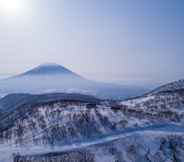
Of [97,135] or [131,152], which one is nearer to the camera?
[131,152]

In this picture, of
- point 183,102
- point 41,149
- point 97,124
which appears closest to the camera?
point 41,149

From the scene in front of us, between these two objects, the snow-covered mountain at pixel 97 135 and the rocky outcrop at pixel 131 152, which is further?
the snow-covered mountain at pixel 97 135

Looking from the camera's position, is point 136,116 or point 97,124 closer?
point 97,124

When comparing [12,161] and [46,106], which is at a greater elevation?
[46,106]

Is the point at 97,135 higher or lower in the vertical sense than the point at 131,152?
higher

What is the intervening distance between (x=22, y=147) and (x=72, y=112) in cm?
2014

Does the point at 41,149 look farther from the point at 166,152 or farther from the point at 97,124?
the point at 166,152

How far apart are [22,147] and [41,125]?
12.6m

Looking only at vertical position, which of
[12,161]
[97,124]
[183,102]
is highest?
[183,102]

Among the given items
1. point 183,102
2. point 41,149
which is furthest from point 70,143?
point 183,102

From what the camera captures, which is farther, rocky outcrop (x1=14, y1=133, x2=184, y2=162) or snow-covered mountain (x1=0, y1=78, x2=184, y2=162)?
snow-covered mountain (x1=0, y1=78, x2=184, y2=162)

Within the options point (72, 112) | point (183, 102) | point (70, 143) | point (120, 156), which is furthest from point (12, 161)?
point (183, 102)

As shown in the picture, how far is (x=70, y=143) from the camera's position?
47500mm

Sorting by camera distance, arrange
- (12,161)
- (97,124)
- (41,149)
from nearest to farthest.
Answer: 1. (12,161)
2. (41,149)
3. (97,124)
